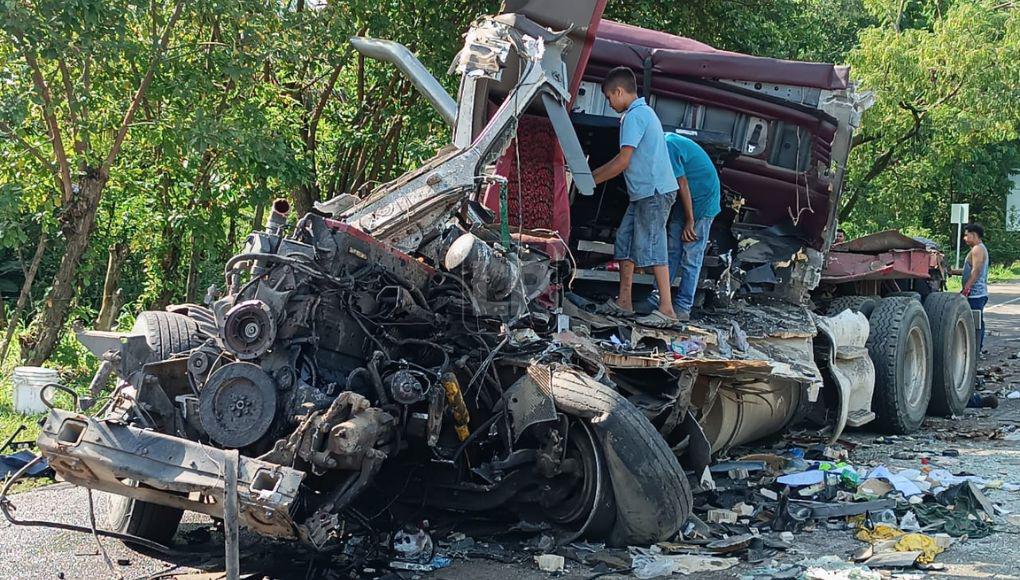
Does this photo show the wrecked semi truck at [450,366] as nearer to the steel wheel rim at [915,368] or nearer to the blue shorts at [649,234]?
the blue shorts at [649,234]

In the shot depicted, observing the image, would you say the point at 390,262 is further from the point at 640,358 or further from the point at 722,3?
the point at 722,3

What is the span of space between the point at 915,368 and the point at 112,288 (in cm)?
830

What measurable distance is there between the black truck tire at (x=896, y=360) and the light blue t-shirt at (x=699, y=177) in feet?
7.40

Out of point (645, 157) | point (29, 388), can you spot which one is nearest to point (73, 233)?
point (29, 388)

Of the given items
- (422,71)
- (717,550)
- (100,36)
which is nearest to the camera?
(717,550)

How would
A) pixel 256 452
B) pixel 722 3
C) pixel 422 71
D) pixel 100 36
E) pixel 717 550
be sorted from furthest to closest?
pixel 722 3
pixel 100 36
pixel 422 71
pixel 717 550
pixel 256 452

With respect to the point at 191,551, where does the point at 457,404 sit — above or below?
above

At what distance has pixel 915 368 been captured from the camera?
9.21 meters

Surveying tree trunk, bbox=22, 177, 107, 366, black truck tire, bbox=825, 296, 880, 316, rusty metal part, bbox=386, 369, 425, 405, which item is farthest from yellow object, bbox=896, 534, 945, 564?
tree trunk, bbox=22, 177, 107, 366

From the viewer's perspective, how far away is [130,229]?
1205 cm

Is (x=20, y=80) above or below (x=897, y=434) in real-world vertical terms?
above

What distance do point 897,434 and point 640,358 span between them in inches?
156

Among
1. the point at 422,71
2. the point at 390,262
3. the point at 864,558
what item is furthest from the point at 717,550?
the point at 422,71

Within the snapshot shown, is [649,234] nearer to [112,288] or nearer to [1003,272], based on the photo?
[112,288]
